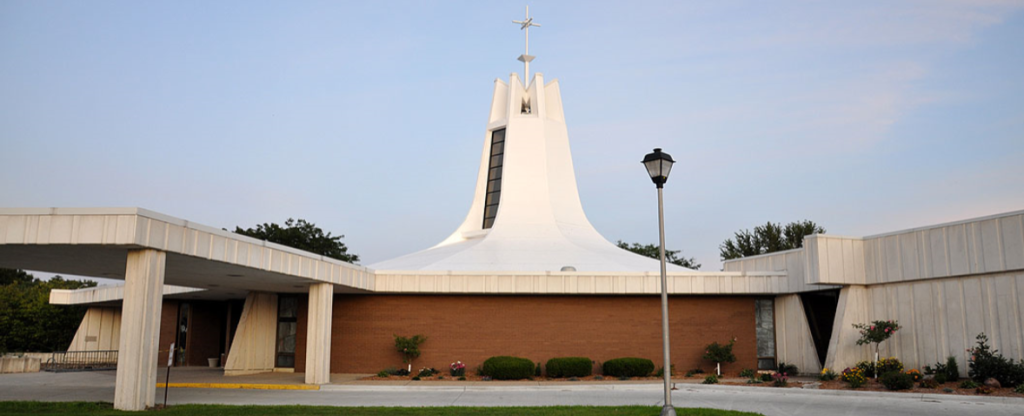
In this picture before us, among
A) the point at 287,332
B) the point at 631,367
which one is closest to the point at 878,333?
the point at 631,367

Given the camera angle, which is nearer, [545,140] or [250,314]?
[250,314]

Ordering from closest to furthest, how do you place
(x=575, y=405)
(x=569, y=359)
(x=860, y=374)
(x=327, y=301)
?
(x=575, y=405), (x=860, y=374), (x=327, y=301), (x=569, y=359)

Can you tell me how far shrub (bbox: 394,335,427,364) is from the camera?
25.4 metres

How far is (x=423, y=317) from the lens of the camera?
85.7ft

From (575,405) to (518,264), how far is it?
11872 mm

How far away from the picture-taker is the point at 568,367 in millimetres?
24609

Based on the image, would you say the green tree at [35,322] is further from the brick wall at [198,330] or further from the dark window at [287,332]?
the dark window at [287,332]

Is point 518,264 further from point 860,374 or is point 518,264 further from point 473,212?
point 860,374

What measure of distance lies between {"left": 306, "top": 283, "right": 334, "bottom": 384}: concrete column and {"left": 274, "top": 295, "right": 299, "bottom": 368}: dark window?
521 centimetres

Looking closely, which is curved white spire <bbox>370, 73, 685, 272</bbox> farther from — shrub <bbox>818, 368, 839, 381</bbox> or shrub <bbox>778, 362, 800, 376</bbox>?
shrub <bbox>818, 368, 839, 381</bbox>

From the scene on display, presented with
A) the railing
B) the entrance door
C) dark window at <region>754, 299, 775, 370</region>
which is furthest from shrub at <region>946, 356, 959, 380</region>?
the railing

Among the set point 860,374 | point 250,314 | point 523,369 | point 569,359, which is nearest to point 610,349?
point 569,359

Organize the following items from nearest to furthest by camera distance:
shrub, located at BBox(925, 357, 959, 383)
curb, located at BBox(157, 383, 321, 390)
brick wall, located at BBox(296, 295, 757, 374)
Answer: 1. shrub, located at BBox(925, 357, 959, 383)
2. curb, located at BBox(157, 383, 321, 390)
3. brick wall, located at BBox(296, 295, 757, 374)

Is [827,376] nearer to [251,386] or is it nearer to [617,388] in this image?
[617,388]
